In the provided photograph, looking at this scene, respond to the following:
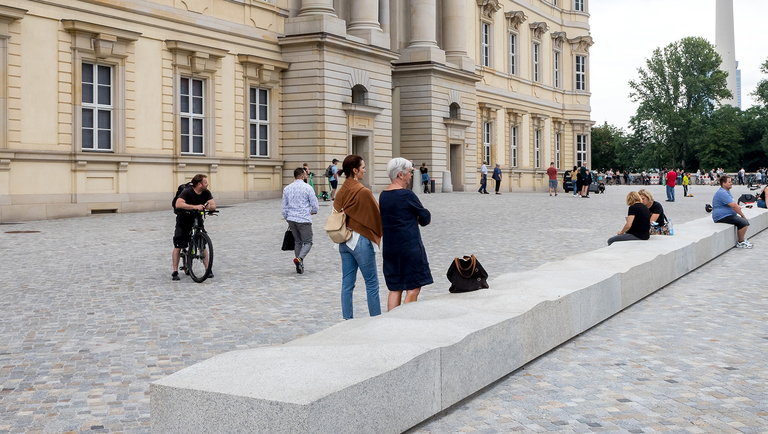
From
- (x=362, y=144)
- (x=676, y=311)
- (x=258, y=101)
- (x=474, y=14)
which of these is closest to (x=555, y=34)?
(x=474, y=14)

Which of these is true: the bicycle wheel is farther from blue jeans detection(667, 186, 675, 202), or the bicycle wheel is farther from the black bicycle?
blue jeans detection(667, 186, 675, 202)

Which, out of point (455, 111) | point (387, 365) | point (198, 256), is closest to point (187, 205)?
point (198, 256)

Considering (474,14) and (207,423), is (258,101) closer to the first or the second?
(474,14)

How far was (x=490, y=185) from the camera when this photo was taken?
48094 millimetres

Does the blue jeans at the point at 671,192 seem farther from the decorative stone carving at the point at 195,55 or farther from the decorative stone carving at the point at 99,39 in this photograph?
the decorative stone carving at the point at 99,39

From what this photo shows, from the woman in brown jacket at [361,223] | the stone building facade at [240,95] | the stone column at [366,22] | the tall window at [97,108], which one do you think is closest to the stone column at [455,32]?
the stone building facade at [240,95]

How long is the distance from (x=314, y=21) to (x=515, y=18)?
73.4 feet

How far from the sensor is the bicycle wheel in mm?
11666

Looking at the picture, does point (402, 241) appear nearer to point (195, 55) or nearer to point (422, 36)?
point (195, 55)

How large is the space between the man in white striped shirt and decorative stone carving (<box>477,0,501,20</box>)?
3647 centimetres

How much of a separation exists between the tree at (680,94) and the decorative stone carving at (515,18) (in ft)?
123

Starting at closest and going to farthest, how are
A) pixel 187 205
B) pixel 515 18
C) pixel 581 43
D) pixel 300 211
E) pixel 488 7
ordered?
pixel 187 205 < pixel 300 211 < pixel 488 7 < pixel 515 18 < pixel 581 43

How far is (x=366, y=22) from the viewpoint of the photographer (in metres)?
34.9

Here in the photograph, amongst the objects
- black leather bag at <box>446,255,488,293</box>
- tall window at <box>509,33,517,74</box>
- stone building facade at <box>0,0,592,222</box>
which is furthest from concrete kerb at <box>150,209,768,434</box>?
tall window at <box>509,33,517,74</box>
